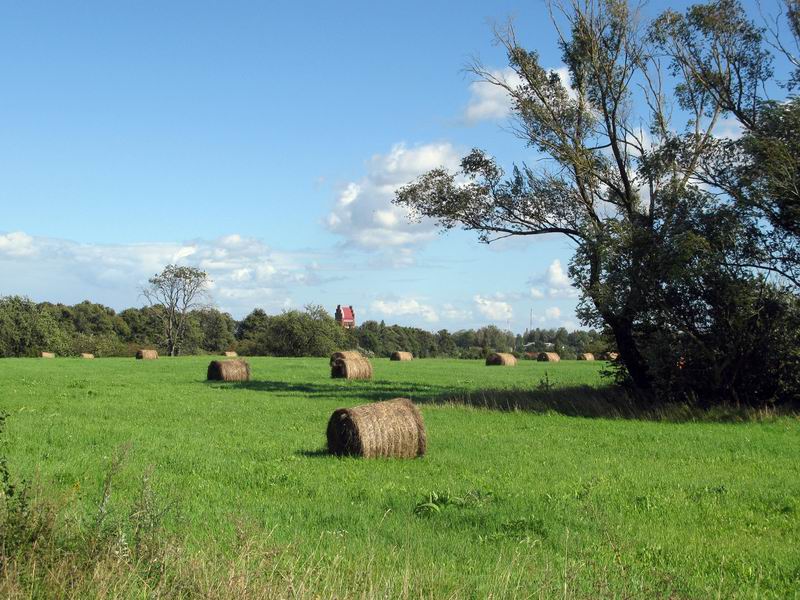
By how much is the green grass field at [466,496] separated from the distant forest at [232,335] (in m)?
14.5

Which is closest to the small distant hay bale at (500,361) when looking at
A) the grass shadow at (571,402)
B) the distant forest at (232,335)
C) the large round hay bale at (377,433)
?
the distant forest at (232,335)

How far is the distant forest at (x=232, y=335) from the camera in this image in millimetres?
85812

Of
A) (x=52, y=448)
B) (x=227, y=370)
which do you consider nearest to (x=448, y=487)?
(x=52, y=448)

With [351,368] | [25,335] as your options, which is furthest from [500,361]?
[25,335]

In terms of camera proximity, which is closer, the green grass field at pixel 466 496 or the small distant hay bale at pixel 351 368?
the green grass field at pixel 466 496

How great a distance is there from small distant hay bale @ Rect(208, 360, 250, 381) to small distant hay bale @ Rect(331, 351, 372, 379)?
15.7 ft

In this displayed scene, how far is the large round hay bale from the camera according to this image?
14602 mm

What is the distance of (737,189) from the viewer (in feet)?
81.3

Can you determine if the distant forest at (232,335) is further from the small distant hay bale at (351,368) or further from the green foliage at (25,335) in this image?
the small distant hay bale at (351,368)

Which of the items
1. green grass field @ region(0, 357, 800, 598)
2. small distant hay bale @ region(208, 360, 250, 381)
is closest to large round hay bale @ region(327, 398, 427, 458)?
green grass field @ region(0, 357, 800, 598)

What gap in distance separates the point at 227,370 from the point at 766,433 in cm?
2558

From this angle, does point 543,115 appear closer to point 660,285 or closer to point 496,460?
point 660,285

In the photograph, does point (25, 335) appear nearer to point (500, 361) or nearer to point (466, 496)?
point (500, 361)

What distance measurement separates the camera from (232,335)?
415ft
